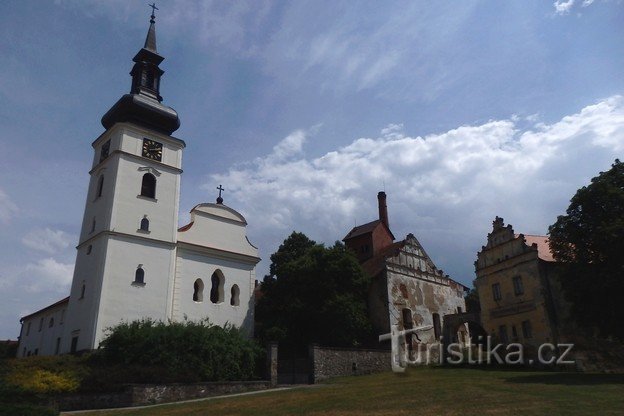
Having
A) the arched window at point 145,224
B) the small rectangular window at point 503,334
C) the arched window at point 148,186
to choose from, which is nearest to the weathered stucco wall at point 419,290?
the small rectangular window at point 503,334

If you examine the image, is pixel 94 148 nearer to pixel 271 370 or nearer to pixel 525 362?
pixel 271 370

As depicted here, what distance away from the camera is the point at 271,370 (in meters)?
25.4

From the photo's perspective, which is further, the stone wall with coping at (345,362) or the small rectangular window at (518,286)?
the small rectangular window at (518,286)

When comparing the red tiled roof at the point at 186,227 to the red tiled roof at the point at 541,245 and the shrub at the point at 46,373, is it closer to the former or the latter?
the shrub at the point at 46,373

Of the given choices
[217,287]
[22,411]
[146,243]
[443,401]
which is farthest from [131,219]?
[443,401]

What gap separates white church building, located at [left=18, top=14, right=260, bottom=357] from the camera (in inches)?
1163

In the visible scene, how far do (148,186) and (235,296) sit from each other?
32.2 feet

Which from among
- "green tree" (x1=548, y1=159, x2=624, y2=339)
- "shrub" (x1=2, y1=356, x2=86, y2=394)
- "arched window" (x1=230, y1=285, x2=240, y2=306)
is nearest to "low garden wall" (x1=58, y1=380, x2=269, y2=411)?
"shrub" (x1=2, y1=356, x2=86, y2=394)

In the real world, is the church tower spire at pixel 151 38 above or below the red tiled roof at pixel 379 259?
above

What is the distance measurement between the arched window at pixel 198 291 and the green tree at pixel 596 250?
71.6ft

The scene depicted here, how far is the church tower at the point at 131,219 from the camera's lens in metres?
29.2

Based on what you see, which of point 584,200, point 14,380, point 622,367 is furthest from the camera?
point 622,367

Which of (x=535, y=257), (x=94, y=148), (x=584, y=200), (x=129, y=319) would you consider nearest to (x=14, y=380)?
(x=129, y=319)

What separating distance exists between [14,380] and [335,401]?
12.6 meters
